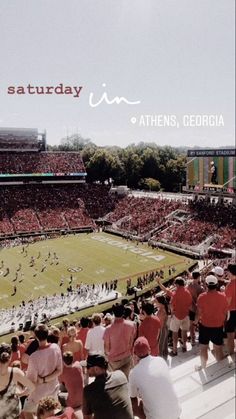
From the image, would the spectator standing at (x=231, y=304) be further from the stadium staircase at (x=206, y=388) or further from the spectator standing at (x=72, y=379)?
the spectator standing at (x=72, y=379)

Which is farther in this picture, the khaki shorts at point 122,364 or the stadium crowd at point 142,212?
the stadium crowd at point 142,212

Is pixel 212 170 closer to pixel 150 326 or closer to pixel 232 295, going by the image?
pixel 232 295

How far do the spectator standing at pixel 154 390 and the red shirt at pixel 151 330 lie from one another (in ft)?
2.56

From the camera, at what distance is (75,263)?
50.2 ft

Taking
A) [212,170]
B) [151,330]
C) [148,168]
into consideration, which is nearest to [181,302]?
[151,330]

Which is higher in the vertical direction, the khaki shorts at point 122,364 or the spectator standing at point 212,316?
the spectator standing at point 212,316

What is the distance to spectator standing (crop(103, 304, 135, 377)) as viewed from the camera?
9.28ft

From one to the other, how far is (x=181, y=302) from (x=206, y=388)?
0.99 m

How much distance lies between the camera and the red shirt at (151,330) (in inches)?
116

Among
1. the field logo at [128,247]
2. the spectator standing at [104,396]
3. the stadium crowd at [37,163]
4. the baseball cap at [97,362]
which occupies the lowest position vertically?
→ the field logo at [128,247]

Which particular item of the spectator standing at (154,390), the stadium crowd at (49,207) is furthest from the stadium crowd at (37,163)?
the spectator standing at (154,390)

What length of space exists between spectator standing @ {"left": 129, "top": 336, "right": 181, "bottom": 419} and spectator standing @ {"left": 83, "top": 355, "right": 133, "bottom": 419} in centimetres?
14

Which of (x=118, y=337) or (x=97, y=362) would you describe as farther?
(x=118, y=337)

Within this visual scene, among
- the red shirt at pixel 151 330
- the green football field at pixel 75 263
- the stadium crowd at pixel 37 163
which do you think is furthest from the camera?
the green football field at pixel 75 263
